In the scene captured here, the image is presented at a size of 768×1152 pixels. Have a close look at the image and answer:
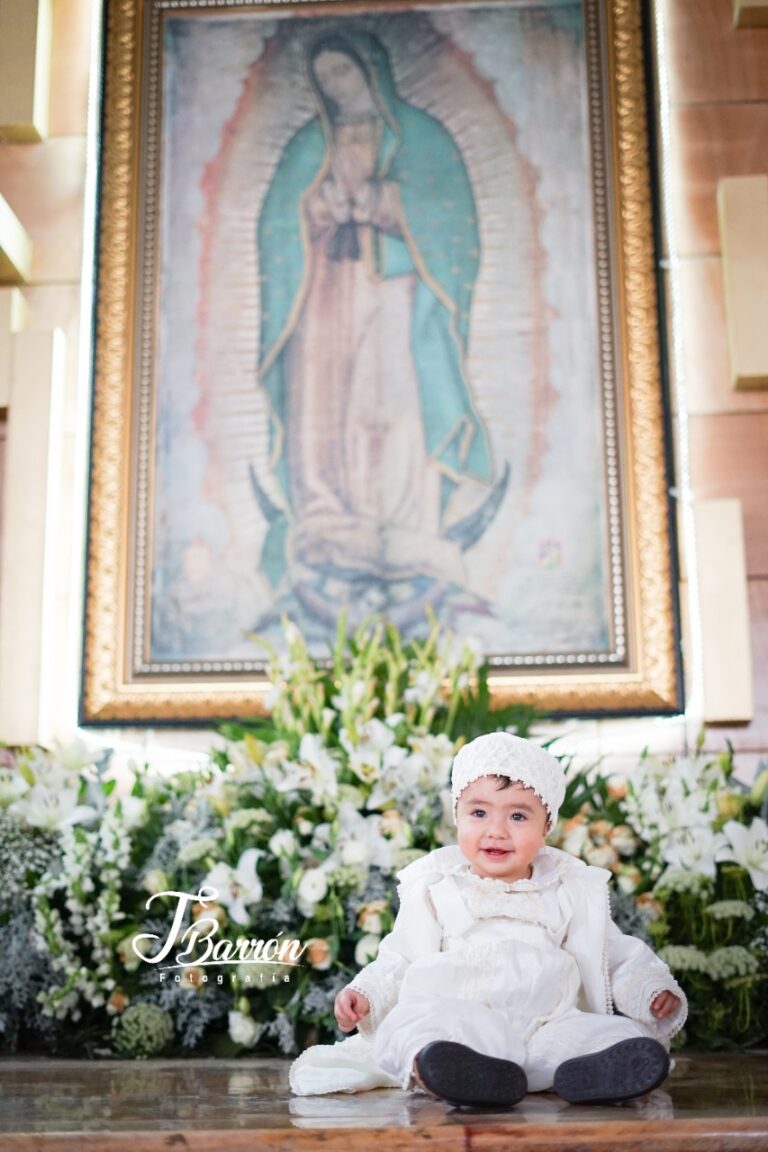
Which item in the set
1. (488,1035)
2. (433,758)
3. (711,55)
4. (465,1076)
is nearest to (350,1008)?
(488,1035)

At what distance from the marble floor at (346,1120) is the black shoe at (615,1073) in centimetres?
3

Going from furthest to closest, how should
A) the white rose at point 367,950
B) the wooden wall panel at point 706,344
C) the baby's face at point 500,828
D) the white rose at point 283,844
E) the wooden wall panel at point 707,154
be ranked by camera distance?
the wooden wall panel at point 707,154 → the wooden wall panel at point 706,344 → the white rose at point 283,844 → the white rose at point 367,950 → the baby's face at point 500,828

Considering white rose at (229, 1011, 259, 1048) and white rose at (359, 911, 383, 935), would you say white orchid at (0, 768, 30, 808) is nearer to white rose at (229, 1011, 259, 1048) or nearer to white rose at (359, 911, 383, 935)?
white rose at (229, 1011, 259, 1048)

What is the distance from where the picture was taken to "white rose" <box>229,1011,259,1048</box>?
118 inches

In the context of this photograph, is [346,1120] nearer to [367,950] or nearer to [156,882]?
[367,950]

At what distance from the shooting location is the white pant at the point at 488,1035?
2143 millimetres

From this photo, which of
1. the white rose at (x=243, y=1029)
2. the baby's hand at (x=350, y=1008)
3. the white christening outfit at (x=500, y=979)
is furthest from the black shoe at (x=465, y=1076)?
the white rose at (x=243, y=1029)

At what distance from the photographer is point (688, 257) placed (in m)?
4.68

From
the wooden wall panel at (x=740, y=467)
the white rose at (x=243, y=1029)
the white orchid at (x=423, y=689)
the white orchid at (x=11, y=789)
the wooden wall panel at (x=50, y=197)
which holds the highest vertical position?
the wooden wall panel at (x=50, y=197)

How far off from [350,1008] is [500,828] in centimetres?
42

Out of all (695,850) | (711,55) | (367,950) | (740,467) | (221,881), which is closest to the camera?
(367,950)

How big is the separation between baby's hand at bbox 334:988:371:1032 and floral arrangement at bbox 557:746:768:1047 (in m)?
0.99

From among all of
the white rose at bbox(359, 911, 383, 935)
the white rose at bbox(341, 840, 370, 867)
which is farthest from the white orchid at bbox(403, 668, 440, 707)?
the white rose at bbox(359, 911, 383, 935)

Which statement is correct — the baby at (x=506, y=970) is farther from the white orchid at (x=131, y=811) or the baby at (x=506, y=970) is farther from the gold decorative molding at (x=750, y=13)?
the gold decorative molding at (x=750, y=13)
